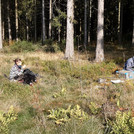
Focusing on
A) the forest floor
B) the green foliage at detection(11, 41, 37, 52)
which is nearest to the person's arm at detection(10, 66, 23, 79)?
the forest floor

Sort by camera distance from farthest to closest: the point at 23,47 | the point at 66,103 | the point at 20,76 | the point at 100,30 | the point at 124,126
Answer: the point at 23,47 → the point at 100,30 → the point at 20,76 → the point at 66,103 → the point at 124,126

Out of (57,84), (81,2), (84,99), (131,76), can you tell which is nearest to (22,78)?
(57,84)

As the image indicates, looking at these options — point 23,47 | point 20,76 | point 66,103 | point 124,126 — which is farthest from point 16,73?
point 23,47

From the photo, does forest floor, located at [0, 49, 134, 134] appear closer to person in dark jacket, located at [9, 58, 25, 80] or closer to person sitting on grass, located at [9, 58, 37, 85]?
person sitting on grass, located at [9, 58, 37, 85]

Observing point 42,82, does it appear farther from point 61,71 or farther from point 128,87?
point 128,87

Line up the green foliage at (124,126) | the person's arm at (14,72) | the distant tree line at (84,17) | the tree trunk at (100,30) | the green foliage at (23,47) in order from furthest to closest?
the distant tree line at (84,17), the green foliage at (23,47), the tree trunk at (100,30), the person's arm at (14,72), the green foliage at (124,126)

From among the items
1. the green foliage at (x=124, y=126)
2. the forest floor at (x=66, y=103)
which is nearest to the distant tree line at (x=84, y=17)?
the forest floor at (x=66, y=103)

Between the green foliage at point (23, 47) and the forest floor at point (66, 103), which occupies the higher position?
the green foliage at point (23, 47)

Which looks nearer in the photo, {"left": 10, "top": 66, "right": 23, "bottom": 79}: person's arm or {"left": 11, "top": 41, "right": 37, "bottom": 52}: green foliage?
{"left": 10, "top": 66, "right": 23, "bottom": 79}: person's arm

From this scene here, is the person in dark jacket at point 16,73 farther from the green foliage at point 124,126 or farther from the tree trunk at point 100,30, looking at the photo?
the tree trunk at point 100,30

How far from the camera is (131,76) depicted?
6.38 metres

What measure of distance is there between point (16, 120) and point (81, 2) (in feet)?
72.5

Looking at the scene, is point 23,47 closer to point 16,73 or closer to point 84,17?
point 84,17

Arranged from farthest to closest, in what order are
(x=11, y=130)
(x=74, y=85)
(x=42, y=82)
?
(x=42, y=82) → (x=74, y=85) → (x=11, y=130)
